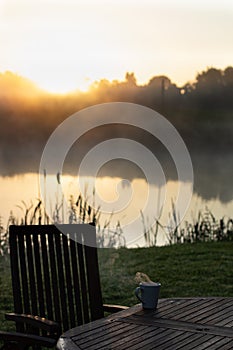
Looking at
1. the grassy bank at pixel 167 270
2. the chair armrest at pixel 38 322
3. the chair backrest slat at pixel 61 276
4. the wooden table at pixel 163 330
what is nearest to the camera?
the wooden table at pixel 163 330

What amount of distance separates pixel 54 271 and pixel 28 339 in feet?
2.58

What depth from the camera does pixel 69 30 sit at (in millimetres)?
9320

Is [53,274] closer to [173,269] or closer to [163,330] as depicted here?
[163,330]

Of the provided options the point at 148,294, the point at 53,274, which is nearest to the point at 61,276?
the point at 53,274

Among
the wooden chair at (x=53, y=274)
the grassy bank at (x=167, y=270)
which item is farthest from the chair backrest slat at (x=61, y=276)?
the grassy bank at (x=167, y=270)

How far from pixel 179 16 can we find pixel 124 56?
1.47 m

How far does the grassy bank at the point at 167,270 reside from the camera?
6.57 metres

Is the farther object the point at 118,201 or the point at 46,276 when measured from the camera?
the point at 118,201

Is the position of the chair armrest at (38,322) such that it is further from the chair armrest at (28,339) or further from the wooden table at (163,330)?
the wooden table at (163,330)

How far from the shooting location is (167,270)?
24.6ft

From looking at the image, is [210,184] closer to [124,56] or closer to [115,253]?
[124,56]

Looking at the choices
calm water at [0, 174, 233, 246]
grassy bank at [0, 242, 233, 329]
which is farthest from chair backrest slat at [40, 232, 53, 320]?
calm water at [0, 174, 233, 246]

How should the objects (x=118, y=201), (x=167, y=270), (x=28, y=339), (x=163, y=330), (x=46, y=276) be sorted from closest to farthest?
(x=163, y=330)
(x=28, y=339)
(x=46, y=276)
(x=167, y=270)
(x=118, y=201)

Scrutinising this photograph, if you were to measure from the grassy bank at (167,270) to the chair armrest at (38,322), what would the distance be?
242 cm
